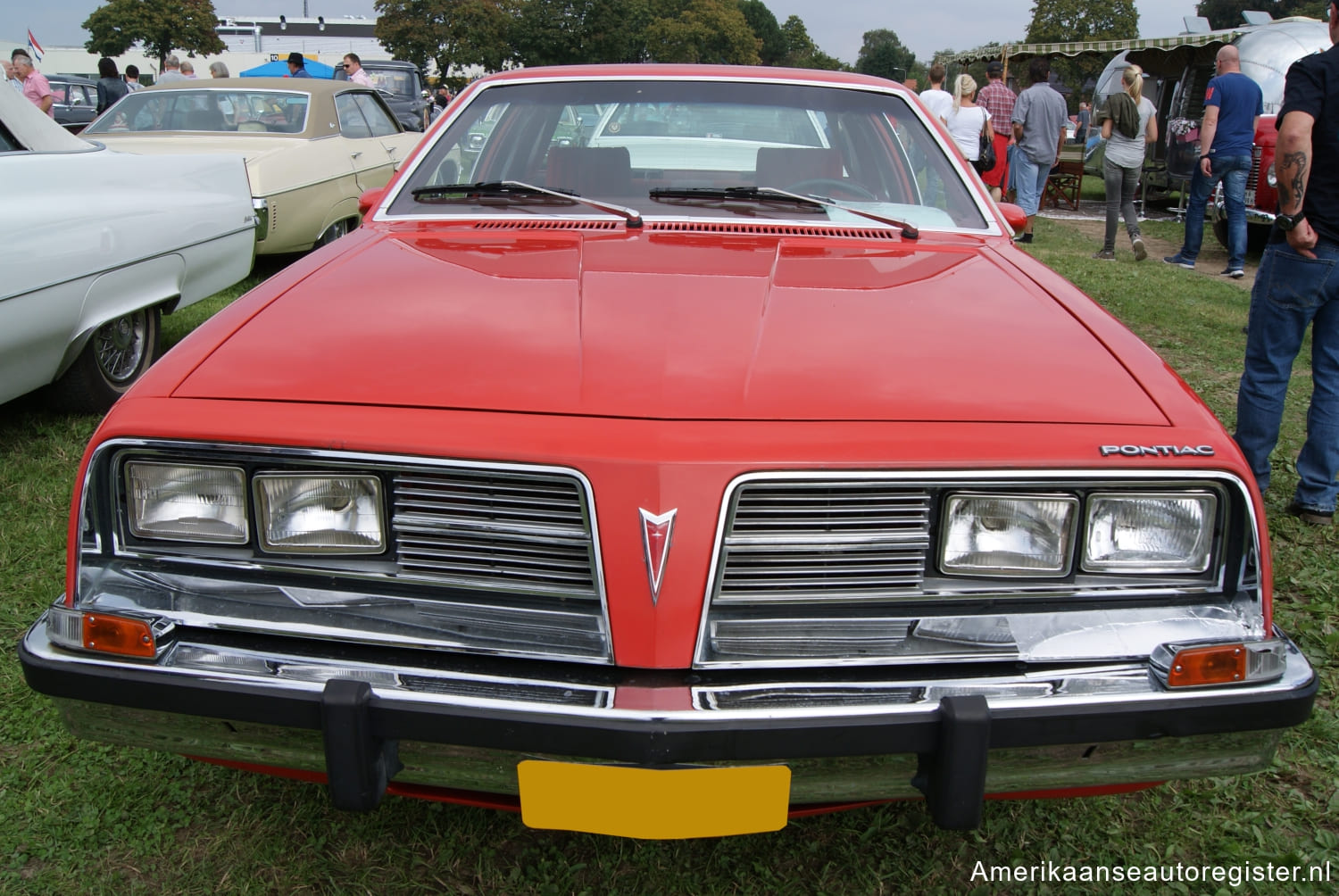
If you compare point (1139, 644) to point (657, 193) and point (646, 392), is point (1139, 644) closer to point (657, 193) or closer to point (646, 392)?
point (646, 392)

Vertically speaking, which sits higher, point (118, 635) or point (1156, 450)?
point (1156, 450)

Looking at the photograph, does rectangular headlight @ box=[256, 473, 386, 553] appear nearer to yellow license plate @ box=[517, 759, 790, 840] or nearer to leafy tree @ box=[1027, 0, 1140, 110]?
yellow license plate @ box=[517, 759, 790, 840]

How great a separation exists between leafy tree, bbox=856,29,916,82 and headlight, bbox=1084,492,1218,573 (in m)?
101

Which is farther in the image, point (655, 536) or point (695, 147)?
point (695, 147)

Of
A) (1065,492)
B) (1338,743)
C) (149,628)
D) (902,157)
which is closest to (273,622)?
(149,628)

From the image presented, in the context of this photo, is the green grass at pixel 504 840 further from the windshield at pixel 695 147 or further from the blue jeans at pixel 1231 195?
the blue jeans at pixel 1231 195

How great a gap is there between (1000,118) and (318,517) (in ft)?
34.9

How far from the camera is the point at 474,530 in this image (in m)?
1.46

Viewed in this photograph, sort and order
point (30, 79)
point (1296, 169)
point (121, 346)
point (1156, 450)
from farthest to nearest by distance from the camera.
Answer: point (30, 79), point (121, 346), point (1296, 169), point (1156, 450)

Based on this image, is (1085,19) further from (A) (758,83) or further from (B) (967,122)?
(A) (758,83)

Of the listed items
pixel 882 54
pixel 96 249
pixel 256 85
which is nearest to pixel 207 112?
pixel 256 85

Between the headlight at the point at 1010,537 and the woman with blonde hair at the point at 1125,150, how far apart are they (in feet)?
27.4

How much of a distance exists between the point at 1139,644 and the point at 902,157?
1.71 m

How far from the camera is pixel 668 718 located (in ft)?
4.34
